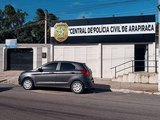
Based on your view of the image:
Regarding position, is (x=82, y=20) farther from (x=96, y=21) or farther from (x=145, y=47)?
(x=145, y=47)

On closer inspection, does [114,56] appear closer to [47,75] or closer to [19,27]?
[47,75]

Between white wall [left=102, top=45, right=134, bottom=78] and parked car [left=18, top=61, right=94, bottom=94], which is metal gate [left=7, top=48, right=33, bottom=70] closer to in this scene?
white wall [left=102, top=45, right=134, bottom=78]

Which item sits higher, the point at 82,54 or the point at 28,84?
the point at 82,54

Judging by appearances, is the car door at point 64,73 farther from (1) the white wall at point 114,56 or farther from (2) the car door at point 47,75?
(1) the white wall at point 114,56

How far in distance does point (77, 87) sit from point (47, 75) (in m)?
1.81

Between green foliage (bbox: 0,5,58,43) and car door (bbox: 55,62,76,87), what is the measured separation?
36956 millimetres

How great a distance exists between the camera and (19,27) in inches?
2547

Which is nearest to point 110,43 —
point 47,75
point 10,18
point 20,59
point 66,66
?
point 20,59

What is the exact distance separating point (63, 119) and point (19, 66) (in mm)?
24511

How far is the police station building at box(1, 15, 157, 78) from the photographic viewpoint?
28.1m

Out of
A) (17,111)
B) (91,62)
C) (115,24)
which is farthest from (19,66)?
(17,111)

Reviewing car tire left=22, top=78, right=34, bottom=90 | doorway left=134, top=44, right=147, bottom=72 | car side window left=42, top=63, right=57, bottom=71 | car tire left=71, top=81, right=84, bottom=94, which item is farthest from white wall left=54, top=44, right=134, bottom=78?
car tire left=71, top=81, right=84, bottom=94

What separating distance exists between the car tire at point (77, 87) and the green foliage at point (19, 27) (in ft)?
123

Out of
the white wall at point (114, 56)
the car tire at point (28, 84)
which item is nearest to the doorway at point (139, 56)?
the white wall at point (114, 56)
